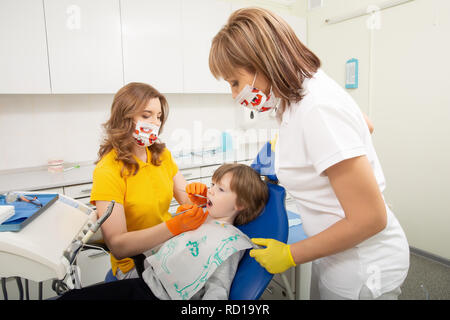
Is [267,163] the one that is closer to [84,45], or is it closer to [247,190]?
[247,190]

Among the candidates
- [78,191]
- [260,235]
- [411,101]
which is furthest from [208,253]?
[411,101]

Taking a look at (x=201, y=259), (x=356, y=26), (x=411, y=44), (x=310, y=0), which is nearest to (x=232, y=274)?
(x=201, y=259)

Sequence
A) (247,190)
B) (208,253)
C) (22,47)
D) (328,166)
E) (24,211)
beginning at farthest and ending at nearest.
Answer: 1. (22,47)
2. (247,190)
3. (208,253)
4. (24,211)
5. (328,166)

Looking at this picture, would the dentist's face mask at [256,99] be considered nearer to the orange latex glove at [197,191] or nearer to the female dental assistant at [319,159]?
the female dental assistant at [319,159]

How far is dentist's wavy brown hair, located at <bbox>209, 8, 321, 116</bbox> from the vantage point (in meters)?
0.84

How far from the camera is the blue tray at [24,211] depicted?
81 cm

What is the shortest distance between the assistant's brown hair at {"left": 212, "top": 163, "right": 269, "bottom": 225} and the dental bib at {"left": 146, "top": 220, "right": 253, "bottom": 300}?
102 millimetres

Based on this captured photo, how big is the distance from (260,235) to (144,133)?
2.42ft

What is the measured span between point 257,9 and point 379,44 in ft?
8.42

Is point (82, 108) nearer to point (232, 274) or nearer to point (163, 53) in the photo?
point (163, 53)

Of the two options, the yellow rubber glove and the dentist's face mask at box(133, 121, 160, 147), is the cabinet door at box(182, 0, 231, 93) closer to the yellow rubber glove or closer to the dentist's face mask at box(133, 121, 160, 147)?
the dentist's face mask at box(133, 121, 160, 147)

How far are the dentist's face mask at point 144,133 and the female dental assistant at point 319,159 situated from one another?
595mm

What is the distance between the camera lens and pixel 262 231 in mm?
1244

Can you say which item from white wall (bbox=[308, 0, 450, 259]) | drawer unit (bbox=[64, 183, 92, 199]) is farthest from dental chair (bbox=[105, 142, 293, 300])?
white wall (bbox=[308, 0, 450, 259])
